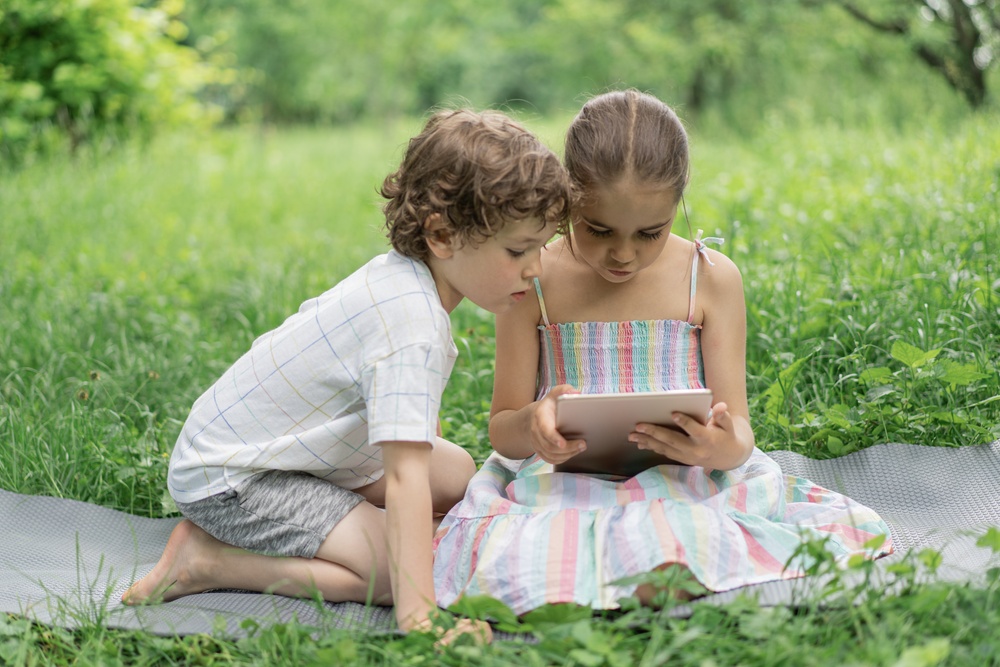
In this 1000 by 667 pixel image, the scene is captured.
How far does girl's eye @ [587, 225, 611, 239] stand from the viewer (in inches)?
81.4

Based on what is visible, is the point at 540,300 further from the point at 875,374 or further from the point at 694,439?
the point at 875,374

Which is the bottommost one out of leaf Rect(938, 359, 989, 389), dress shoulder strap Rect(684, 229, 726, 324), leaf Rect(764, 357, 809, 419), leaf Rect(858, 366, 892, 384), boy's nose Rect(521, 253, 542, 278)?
leaf Rect(764, 357, 809, 419)

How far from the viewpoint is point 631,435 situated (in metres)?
2.01

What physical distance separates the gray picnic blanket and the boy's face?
68 cm

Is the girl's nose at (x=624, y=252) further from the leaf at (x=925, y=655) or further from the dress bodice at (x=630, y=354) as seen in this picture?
the leaf at (x=925, y=655)

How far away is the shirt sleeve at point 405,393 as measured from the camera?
1.88m

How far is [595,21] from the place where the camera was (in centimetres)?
1251

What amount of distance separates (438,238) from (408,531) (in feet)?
1.97

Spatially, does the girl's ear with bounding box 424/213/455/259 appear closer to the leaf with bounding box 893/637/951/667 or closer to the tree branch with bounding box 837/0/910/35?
the leaf with bounding box 893/637/951/667

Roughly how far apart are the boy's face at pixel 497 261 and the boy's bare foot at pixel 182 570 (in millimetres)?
830

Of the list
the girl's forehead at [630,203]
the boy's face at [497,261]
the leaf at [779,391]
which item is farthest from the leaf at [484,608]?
the leaf at [779,391]

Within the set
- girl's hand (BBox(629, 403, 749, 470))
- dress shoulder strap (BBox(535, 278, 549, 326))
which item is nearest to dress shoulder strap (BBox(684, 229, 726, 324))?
dress shoulder strap (BBox(535, 278, 549, 326))

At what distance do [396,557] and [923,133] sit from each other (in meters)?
5.55

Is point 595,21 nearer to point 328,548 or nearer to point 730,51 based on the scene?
point 730,51
